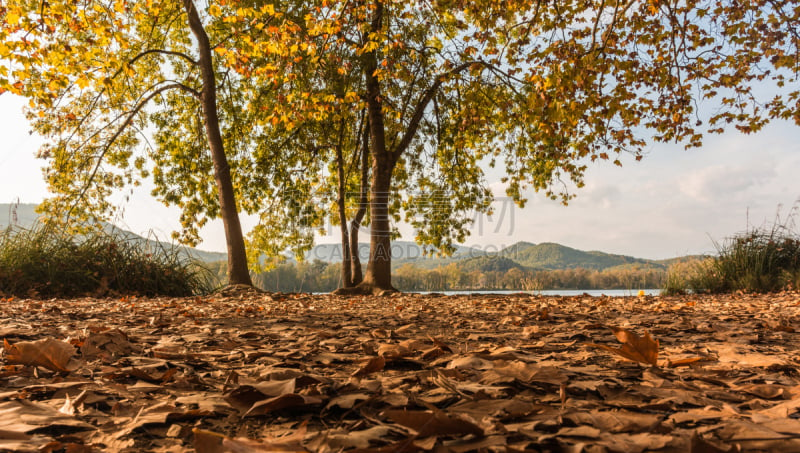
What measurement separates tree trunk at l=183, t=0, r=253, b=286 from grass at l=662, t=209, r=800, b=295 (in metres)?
8.88

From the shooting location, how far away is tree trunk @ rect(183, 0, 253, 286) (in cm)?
789

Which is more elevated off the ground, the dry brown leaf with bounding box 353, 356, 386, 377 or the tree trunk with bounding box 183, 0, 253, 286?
the tree trunk with bounding box 183, 0, 253, 286

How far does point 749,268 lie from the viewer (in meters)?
8.14

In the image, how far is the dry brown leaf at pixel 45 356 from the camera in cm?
152

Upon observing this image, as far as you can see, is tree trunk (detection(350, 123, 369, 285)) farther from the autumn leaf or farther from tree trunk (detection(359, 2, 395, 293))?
the autumn leaf

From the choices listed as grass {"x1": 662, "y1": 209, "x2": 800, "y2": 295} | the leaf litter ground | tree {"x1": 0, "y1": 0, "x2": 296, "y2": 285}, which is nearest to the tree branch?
tree {"x1": 0, "y1": 0, "x2": 296, "y2": 285}

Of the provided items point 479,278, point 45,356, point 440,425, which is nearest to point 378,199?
point 45,356

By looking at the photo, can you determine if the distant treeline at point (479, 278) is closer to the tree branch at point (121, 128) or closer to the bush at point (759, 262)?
the bush at point (759, 262)

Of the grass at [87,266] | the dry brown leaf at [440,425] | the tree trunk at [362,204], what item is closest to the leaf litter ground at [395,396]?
the dry brown leaf at [440,425]

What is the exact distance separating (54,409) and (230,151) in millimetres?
9869

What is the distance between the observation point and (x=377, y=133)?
325 inches

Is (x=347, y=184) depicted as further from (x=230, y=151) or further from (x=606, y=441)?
(x=606, y=441)

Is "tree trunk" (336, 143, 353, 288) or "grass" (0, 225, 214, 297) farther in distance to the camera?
"tree trunk" (336, 143, 353, 288)

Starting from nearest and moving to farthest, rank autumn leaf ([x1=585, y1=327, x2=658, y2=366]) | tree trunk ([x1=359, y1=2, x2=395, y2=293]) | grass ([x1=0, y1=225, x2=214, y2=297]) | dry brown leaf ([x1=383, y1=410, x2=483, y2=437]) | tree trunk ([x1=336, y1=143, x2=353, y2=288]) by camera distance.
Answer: dry brown leaf ([x1=383, y1=410, x2=483, y2=437])
autumn leaf ([x1=585, y1=327, x2=658, y2=366])
grass ([x1=0, y1=225, x2=214, y2=297])
tree trunk ([x1=359, y1=2, x2=395, y2=293])
tree trunk ([x1=336, y1=143, x2=353, y2=288])
